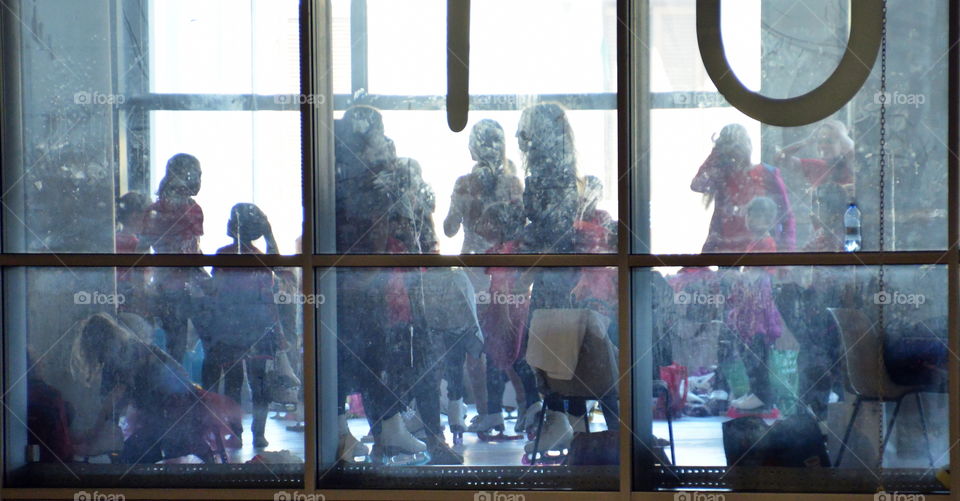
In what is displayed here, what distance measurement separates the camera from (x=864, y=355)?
3.64 metres

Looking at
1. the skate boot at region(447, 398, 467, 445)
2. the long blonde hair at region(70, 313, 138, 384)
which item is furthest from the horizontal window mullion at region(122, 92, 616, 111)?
the skate boot at region(447, 398, 467, 445)

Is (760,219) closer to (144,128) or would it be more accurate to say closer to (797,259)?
(797,259)

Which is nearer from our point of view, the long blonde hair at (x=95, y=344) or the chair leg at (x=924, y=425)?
the chair leg at (x=924, y=425)

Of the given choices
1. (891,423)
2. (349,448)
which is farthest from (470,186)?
(891,423)

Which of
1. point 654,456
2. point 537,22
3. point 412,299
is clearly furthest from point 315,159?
point 654,456
